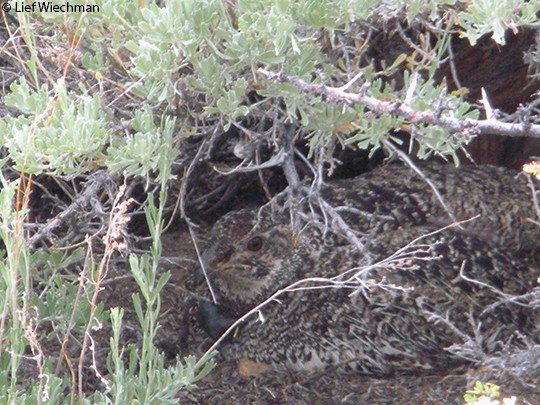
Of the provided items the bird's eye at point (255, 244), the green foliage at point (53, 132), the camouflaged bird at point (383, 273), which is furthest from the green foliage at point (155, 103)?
the bird's eye at point (255, 244)

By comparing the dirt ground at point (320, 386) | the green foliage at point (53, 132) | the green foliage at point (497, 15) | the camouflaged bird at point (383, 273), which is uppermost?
the green foliage at point (497, 15)

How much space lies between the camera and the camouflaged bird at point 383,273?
14.9 ft

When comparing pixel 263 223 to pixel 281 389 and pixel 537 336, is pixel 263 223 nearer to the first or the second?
pixel 281 389

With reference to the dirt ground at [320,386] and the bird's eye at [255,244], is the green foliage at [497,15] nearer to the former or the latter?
the dirt ground at [320,386]

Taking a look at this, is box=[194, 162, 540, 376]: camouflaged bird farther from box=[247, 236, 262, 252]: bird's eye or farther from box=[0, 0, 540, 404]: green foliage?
box=[0, 0, 540, 404]: green foliage

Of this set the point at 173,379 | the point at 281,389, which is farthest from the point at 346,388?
the point at 173,379

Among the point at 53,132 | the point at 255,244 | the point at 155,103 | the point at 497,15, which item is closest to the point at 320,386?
the point at 255,244

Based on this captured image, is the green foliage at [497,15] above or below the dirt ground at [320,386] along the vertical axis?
above

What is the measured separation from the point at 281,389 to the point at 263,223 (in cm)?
86

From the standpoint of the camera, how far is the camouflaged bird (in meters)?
4.54

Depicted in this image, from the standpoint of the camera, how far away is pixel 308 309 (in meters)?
4.84

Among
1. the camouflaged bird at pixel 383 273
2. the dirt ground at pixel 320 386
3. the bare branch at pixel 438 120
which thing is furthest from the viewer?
the camouflaged bird at pixel 383 273

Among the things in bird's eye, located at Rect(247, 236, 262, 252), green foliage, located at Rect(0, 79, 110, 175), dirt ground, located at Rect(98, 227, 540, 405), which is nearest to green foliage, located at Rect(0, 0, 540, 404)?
green foliage, located at Rect(0, 79, 110, 175)

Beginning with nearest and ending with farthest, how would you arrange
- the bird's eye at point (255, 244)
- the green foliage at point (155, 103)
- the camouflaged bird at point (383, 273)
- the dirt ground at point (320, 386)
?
the green foliage at point (155, 103) → the dirt ground at point (320, 386) → the camouflaged bird at point (383, 273) → the bird's eye at point (255, 244)
